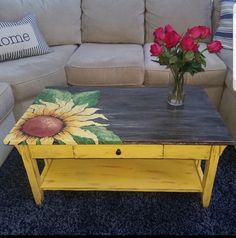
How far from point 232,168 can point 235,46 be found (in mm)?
910

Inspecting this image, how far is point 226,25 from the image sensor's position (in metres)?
1.99

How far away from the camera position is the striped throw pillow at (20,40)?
1.83m

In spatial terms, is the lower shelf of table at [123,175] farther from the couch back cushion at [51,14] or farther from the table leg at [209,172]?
the couch back cushion at [51,14]

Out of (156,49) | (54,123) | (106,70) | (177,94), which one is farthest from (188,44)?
(106,70)

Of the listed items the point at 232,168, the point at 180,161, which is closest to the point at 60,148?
the point at 180,161

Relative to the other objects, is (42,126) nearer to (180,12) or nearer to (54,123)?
(54,123)

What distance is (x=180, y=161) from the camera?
137cm

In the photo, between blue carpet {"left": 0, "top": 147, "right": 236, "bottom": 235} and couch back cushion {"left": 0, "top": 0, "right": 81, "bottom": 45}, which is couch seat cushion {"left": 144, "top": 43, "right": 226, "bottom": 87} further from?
couch back cushion {"left": 0, "top": 0, "right": 81, "bottom": 45}

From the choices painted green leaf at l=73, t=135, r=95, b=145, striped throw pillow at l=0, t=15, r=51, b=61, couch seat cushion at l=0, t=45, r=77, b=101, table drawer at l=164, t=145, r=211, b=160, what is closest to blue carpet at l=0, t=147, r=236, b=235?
table drawer at l=164, t=145, r=211, b=160

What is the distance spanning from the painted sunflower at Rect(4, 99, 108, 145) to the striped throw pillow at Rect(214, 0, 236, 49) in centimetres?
130

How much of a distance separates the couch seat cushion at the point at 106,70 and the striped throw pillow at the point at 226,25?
0.67m

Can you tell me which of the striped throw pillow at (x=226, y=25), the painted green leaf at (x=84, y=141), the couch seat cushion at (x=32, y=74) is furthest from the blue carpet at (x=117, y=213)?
the striped throw pillow at (x=226, y=25)

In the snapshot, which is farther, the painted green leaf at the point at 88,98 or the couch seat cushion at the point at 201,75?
the couch seat cushion at the point at 201,75

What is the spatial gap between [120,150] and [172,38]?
0.53m
